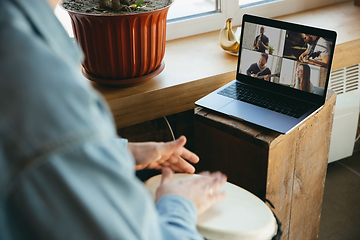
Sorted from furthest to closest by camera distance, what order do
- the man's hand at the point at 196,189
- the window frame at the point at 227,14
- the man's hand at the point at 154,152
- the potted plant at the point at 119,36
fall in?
the window frame at the point at 227,14
the potted plant at the point at 119,36
the man's hand at the point at 154,152
the man's hand at the point at 196,189

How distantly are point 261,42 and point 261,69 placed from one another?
0.09 metres

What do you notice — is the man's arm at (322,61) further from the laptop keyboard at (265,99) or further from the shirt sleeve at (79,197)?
the shirt sleeve at (79,197)

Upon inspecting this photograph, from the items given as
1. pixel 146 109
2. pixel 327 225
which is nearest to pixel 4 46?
pixel 146 109

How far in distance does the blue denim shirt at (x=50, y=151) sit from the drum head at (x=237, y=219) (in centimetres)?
38

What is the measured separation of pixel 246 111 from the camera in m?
1.03

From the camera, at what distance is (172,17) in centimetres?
156

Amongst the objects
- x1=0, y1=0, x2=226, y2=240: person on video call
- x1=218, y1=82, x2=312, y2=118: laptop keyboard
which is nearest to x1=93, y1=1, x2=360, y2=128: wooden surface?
x1=218, y1=82, x2=312, y2=118: laptop keyboard

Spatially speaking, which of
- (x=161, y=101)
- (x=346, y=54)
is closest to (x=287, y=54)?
(x=161, y=101)

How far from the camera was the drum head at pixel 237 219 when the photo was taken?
27.8 inches

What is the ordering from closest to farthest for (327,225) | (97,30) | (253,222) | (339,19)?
1. (253,222)
2. (97,30)
3. (327,225)
4. (339,19)

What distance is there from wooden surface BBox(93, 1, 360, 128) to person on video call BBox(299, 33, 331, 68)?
11.5 inches

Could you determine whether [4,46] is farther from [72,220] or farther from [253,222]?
[253,222]

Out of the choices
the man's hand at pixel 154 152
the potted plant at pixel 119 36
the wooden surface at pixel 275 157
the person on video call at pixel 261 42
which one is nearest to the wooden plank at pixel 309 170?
the wooden surface at pixel 275 157

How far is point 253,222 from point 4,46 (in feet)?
1.97
